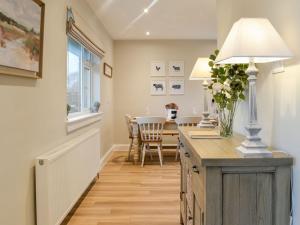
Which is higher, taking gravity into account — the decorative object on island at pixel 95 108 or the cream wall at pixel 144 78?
the cream wall at pixel 144 78

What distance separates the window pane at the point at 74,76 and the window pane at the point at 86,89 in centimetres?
30

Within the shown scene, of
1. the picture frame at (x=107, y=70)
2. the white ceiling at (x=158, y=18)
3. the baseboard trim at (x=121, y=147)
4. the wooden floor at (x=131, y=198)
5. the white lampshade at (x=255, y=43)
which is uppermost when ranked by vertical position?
the white ceiling at (x=158, y=18)

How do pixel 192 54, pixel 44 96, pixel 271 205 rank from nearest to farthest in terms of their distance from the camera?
pixel 271 205 → pixel 44 96 → pixel 192 54

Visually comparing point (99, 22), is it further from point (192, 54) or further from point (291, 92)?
point (291, 92)

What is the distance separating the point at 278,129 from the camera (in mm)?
1547

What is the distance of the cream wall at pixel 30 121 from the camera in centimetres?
182

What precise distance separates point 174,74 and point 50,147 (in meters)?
4.48

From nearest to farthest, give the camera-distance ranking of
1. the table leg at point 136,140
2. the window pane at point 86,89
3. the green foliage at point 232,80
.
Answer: the green foliage at point 232,80, the window pane at point 86,89, the table leg at point 136,140

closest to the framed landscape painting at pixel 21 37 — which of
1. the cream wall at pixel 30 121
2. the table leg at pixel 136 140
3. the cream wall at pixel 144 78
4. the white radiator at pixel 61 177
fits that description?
the cream wall at pixel 30 121

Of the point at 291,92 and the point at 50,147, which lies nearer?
the point at 291,92

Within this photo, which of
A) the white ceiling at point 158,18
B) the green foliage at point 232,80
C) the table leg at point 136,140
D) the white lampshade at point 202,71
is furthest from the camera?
the table leg at point 136,140

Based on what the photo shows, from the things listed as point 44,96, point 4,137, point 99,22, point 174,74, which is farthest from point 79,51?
point 174,74

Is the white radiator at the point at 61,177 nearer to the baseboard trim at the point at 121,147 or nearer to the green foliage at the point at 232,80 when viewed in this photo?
the green foliage at the point at 232,80

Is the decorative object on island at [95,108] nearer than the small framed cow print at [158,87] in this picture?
Yes
